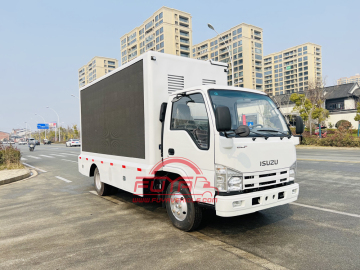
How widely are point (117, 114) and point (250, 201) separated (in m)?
3.57

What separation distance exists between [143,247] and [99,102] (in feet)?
14.1

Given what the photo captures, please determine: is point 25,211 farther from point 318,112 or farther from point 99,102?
point 318,112

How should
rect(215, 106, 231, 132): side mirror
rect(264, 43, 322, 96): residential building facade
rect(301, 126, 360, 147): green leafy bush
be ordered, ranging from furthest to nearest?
rect(264, 43, 322, 96): residential building facade, rect(301, 126, 360, 147): green leafy bush, rect(215, 106, 231, 132): side mirror

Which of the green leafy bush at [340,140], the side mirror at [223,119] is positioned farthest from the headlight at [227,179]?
the green leafy bush at [340,140]

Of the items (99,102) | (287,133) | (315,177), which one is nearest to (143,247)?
(287,133)

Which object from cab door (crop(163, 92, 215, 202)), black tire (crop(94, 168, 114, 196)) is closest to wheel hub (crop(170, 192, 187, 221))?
cab door (crop(163, 92, 215, 202))

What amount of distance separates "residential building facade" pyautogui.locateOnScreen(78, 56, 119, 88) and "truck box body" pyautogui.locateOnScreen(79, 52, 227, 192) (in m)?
119

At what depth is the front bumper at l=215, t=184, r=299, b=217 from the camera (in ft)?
12.2

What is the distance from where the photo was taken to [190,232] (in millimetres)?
4430

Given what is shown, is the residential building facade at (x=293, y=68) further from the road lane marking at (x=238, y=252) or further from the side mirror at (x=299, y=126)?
the road lane marking at (x=238, y=252)

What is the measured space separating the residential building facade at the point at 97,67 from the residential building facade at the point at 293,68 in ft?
236

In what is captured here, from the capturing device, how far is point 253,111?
479 cm

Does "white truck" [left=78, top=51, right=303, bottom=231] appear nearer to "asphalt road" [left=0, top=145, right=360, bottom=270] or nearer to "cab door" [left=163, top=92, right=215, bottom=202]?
"cab door" [left=163, top=92, right=215, bottom=202]

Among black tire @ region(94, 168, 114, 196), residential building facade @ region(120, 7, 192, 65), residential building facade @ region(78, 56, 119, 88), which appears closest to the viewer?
black tire @ region(94, 168, 114, 196)
